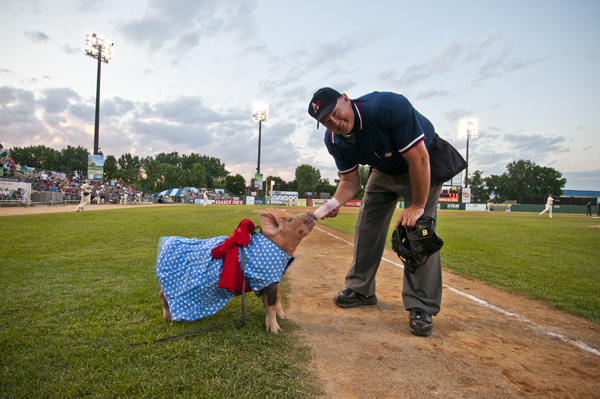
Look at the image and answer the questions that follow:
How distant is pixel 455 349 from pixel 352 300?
1.19m

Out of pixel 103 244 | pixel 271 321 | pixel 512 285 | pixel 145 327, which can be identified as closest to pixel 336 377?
pixel 271 321

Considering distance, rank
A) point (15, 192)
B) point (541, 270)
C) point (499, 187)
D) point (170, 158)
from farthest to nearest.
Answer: point (170, 158)
point (499, 187)
point (15, 192)
point (541, 270)

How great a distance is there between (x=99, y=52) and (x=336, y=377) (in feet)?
148

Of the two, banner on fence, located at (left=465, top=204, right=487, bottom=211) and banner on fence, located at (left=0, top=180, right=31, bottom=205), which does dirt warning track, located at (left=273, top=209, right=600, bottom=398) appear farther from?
banner on fence, located at (left=465, top=204, right=487, bottom=211)

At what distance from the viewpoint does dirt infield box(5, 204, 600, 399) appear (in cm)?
182

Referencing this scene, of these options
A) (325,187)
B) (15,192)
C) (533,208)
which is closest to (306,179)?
(325,187)

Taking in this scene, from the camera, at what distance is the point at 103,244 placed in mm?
6566

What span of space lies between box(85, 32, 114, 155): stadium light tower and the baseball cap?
3990cm

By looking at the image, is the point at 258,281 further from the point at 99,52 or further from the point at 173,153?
the point at 173,153

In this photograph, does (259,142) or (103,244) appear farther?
(259,142)

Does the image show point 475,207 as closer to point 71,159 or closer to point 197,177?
point 197,177

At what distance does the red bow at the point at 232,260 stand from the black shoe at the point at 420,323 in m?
1.59

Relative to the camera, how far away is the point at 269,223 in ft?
8.65

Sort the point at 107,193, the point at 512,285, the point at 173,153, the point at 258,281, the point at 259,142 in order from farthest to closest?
the point at 173,153, the point at 259,142, the point at 107,193, the point at 512,285, the point at 258,281
